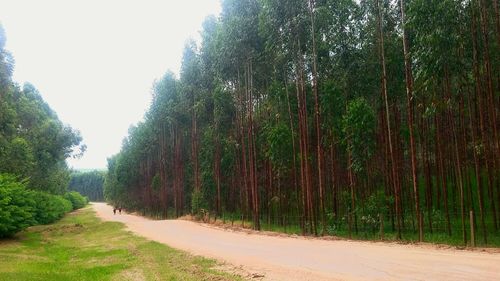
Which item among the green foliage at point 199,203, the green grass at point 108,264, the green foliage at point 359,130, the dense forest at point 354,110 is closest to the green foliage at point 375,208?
the dense forest at point 354,110

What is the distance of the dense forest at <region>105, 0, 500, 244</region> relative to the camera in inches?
764

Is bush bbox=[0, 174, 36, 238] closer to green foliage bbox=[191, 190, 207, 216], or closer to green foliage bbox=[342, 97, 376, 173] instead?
green foliage bbox=[191, 190, 207, 216]

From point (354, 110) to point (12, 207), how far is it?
2216 centimetres

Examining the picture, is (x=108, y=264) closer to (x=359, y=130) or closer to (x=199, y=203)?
(x=359, y=130)

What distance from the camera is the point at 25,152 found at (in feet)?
134

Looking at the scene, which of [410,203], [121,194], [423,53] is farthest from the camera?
[121,194]

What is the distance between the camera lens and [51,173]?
5853 cm

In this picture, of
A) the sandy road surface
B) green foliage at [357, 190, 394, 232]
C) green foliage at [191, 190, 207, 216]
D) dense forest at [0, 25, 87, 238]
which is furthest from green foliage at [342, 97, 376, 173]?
green foliage at [191, 190, 207, 216]

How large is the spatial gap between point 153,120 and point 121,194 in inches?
1801

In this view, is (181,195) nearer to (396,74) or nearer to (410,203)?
(410,203)

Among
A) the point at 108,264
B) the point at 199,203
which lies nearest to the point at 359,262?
the point at 108,264

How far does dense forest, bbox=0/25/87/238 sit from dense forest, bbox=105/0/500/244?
14967 mm

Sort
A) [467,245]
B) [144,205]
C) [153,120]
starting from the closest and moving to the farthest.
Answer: [467,245] → [153,120] → [144,205]

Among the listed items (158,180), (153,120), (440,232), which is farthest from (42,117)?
(440,232)
